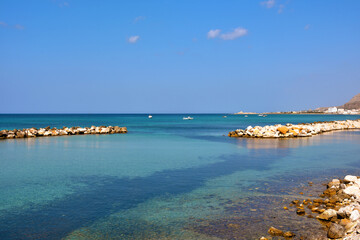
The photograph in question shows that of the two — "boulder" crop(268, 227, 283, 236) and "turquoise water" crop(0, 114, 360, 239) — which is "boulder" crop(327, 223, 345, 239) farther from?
"turquoise water" crop(0, 114, 360, 239)

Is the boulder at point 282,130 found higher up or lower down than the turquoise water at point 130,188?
higher up

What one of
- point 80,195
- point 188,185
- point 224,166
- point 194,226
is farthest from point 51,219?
point 224,166

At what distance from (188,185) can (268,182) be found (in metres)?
3.24

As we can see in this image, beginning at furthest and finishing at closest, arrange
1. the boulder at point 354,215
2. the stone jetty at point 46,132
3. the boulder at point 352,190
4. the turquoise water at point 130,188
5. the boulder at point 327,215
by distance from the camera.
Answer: the stone jetty at point 46,132 < the boulder at point 352,190 < the boulder at point 327,215 < the turquoise water at point 130,188 < the boulder at point 354,215

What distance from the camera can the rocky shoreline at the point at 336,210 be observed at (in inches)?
277

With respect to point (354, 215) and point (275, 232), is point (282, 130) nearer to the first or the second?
point (354, 215)

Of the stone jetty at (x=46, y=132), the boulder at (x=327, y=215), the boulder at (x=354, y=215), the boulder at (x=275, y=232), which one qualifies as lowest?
the boulder at (x=275, y=232)

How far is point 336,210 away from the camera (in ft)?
28.9

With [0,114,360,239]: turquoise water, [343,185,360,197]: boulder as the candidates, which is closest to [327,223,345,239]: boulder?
[0,114,360,239]: turquoise water

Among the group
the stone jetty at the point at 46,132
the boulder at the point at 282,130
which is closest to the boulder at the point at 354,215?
the boulder at the point at 282,130

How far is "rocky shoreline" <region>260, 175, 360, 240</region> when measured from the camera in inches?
277

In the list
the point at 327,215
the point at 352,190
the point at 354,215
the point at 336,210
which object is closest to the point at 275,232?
the point at 327,215

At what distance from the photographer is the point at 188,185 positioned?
1198 centimetres

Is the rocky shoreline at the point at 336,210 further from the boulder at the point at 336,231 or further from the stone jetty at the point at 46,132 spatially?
the stone jetty at the point at 46,132
